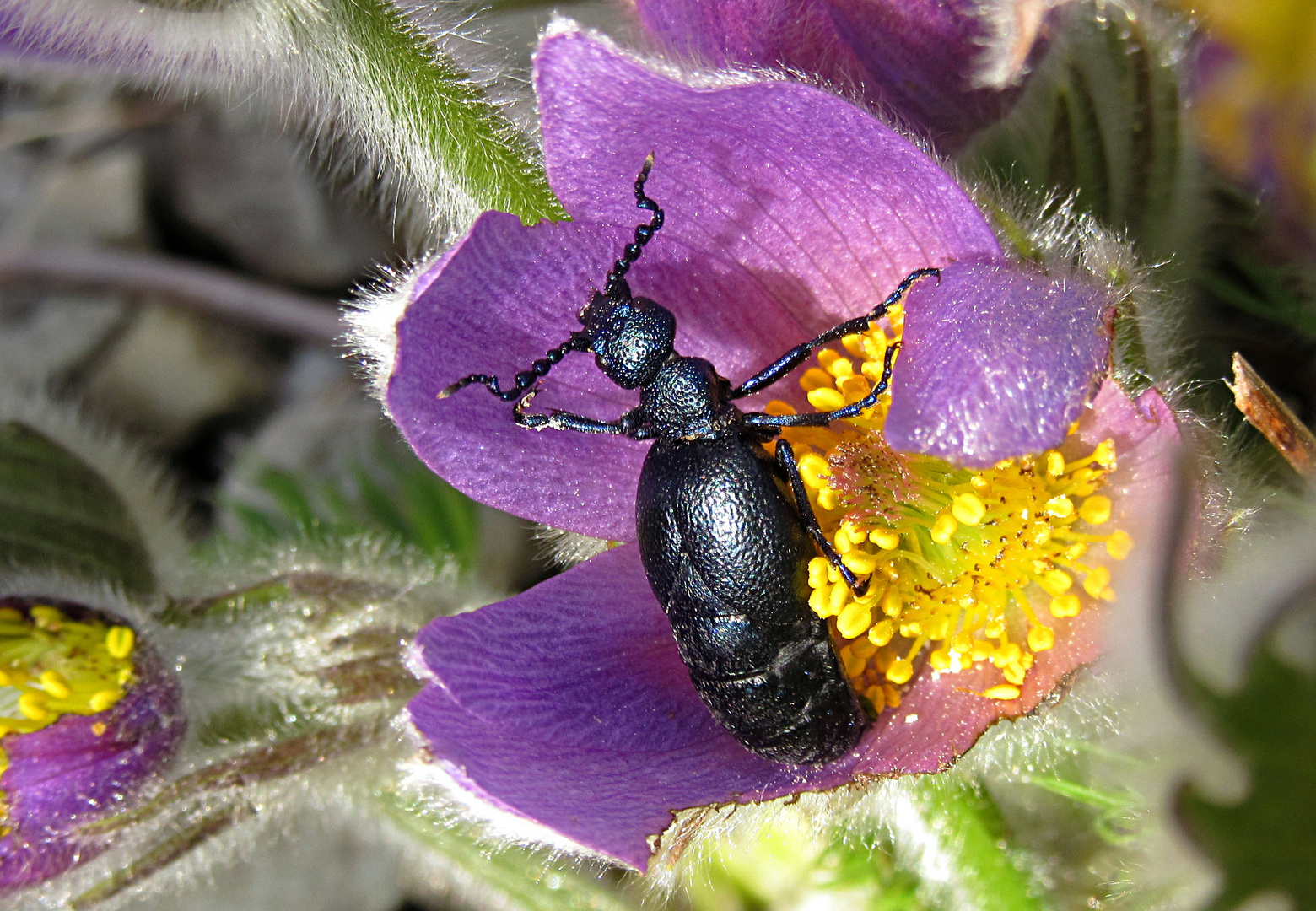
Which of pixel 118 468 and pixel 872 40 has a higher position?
pixel 872 40

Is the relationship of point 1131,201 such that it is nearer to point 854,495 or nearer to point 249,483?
point 854,495

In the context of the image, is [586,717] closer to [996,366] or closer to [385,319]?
[385,319]

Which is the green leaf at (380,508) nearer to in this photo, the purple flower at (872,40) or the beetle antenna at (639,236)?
the beetle antenna at (639,236)

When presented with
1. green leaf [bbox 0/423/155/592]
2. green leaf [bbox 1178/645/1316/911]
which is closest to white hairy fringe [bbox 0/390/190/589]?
green leaf [bbox 0/423/155/592]

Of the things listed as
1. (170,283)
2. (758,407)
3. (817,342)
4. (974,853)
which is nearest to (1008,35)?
(817,342)

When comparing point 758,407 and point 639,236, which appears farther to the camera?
point 758,407

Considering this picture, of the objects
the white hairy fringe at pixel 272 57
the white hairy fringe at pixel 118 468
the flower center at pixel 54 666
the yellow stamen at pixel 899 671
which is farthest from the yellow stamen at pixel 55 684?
the yellow stamen at pixel 899 671
